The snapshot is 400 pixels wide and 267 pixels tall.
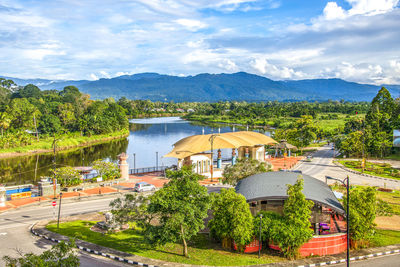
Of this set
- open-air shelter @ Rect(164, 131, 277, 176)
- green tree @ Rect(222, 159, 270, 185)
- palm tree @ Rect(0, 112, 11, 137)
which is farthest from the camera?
palm tree @ Rect(0, 112, 11, 137)

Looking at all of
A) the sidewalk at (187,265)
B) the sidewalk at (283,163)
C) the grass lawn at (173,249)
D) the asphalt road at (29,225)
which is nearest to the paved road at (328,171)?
the sidewalk at (283,163)

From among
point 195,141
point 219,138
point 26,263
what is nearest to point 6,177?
point 195,141

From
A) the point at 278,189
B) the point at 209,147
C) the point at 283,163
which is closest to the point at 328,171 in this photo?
the point at 283,163

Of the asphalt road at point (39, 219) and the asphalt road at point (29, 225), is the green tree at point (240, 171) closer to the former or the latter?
the asphalt road at point (39, 219)

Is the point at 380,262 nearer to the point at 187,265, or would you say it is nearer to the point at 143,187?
the point at 187,265

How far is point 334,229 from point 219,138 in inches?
1003

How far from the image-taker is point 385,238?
22078 millimetres

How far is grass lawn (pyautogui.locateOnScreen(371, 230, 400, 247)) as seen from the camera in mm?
21188

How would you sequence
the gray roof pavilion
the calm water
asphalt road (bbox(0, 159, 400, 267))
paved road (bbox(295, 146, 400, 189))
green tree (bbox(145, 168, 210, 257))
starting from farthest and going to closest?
1. the calm water
2. paved road (bbox(295, 146, 400, 189))
3. the gray roof pavilion
4. asphalt road (bbox(0, 159, 400, 267))
5. green tree (bbox(145, 168, 210, 257))

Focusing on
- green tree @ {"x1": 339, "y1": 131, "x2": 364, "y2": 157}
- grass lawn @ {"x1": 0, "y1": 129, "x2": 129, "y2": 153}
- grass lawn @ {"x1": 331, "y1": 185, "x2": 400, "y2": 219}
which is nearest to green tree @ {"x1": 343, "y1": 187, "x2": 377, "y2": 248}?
grass lawn @ {"x1": 331, "y1": 185, "x2": 400, "y2": 219}

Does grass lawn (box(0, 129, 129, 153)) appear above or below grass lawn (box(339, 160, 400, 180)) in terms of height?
above

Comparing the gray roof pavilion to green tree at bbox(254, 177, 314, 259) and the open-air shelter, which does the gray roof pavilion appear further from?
the open-air shelter

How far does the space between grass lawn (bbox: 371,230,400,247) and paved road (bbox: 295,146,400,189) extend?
49.9 feet

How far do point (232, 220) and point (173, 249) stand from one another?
3965 mm
